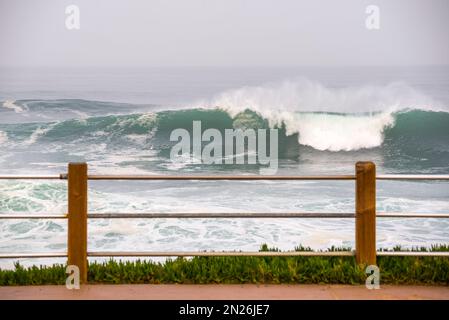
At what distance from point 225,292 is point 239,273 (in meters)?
0.41

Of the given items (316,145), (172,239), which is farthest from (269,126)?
(172,239)

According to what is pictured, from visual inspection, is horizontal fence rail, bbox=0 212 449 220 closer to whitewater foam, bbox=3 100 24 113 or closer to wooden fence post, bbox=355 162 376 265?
wooden fence post, bbox=355 162 376 265

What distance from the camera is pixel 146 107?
31.8 meters

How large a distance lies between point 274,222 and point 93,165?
11.0m

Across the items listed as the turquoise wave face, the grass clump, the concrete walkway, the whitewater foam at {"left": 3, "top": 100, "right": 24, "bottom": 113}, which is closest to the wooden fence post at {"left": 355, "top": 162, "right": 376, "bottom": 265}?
the grass clump

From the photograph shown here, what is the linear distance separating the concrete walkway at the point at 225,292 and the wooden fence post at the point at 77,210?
320 millimetres

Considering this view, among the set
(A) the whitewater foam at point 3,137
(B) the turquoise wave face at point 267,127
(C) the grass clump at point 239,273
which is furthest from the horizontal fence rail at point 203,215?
(A) the whitewater foam at point 3,137

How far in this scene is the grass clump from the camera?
5770mm

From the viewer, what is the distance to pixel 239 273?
5812 mm

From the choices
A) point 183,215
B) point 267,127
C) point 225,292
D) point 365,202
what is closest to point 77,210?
point 183,215

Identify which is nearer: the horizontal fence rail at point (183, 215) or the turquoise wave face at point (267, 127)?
the horizontal fence rail at point (183, 215)

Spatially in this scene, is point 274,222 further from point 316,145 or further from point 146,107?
point 146,107

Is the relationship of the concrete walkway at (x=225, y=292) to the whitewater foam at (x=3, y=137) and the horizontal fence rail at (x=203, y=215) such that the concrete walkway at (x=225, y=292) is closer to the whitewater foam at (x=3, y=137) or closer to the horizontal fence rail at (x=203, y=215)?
the horizontal fence rail at (x=203, y=215)

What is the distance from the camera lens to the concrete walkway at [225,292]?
5289 mm
